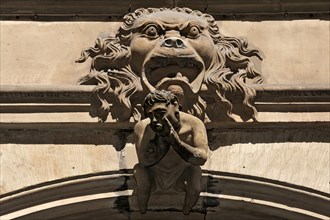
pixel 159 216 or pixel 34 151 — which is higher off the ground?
pixel 34 151

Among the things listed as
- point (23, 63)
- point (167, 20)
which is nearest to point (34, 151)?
point (23, 63)

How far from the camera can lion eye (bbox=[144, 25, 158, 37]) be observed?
5.48 metres

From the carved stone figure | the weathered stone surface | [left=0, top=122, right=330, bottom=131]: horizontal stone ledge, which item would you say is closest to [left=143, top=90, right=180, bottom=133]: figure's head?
the carved stone figure

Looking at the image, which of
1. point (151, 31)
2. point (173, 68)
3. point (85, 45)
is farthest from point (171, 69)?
point (85, 45)

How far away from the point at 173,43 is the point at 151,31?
0.60 feet

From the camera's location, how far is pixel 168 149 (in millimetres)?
4875

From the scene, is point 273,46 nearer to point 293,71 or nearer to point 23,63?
point 293,71

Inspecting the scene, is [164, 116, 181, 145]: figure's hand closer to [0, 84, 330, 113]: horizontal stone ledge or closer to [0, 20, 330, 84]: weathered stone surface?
[0, 84, 330, 113]: horizontal stone ledge

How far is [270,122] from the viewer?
5.36 metres

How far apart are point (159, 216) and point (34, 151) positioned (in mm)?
727

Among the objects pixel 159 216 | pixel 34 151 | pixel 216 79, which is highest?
pixel 216 79

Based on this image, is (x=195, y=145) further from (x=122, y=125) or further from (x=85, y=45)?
(x=85, y=45)

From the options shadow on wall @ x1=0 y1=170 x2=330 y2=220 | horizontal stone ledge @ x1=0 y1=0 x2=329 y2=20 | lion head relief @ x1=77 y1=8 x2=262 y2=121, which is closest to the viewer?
shadow on wall @ x1=0 y1=170 x2=330 y2=220

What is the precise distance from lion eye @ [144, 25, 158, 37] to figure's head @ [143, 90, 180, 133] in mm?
808
